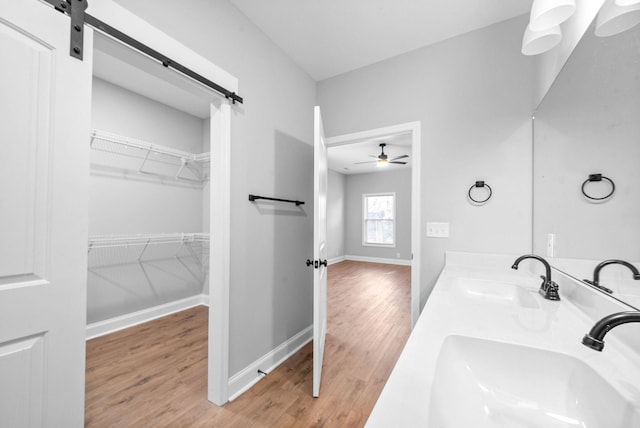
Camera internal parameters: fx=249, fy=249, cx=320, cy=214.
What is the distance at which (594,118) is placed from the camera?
0.93m

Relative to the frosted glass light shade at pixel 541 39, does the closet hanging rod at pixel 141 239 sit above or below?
below

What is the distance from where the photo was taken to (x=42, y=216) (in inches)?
35.7

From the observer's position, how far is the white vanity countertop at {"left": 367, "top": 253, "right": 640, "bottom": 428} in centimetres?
48

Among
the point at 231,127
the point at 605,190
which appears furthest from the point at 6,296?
the point at 605,190

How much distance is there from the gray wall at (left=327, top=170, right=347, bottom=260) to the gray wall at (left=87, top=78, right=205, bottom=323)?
3843mm

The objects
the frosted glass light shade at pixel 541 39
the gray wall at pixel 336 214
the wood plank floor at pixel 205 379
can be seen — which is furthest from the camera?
the gray wall at pixel 336 214

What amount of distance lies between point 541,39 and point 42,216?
232 cm

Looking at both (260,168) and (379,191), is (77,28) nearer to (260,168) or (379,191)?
(260,168)

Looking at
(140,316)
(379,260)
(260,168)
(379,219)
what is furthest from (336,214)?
(260,168)

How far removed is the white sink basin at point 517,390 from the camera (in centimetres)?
54

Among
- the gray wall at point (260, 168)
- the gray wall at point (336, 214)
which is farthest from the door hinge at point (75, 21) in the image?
the gray wall at point (336, 214)

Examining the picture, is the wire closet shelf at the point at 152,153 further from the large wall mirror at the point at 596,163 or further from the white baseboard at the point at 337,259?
the white baseboard at the point at 337,259

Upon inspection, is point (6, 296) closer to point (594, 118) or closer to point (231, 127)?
point (231, 127)

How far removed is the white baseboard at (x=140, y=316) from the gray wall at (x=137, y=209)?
0.06 metres
